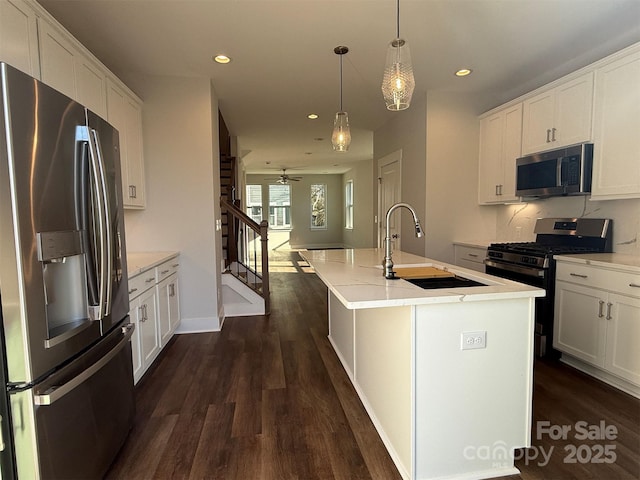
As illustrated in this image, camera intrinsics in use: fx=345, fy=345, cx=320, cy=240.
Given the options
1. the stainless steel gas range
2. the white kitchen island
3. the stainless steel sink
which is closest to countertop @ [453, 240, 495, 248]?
the stainless steel gas range

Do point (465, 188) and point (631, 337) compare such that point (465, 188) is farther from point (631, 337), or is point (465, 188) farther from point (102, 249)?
point (102, 249)

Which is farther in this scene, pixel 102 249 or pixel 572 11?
pixel 572 11

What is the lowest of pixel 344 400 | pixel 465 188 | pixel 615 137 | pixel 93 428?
pixel 344 400

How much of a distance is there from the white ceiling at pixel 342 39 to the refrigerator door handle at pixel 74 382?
2191 millimetres

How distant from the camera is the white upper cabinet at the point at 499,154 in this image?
3617 millimetres

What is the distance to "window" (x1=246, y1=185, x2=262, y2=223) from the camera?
12.1m

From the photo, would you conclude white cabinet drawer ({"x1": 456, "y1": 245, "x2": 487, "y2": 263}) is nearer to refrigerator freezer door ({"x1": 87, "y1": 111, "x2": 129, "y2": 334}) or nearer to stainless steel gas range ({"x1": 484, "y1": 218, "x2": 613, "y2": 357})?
stainless steel gas range ({"x1": 484, "y1": 218, "x2": 613, "y2": 357})

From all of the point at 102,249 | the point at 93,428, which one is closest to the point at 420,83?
the point at 102,249

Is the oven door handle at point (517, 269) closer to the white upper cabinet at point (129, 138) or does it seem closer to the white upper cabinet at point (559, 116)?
the white upper cabinet at point (559, 116)

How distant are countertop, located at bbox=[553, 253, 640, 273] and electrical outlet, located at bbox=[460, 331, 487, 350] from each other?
4.73 ft

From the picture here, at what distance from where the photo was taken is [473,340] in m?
1.56

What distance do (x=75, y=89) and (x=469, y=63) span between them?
10.8 ft

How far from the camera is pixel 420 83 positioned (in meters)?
3.76

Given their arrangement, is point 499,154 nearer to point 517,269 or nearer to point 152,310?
point 517,269
